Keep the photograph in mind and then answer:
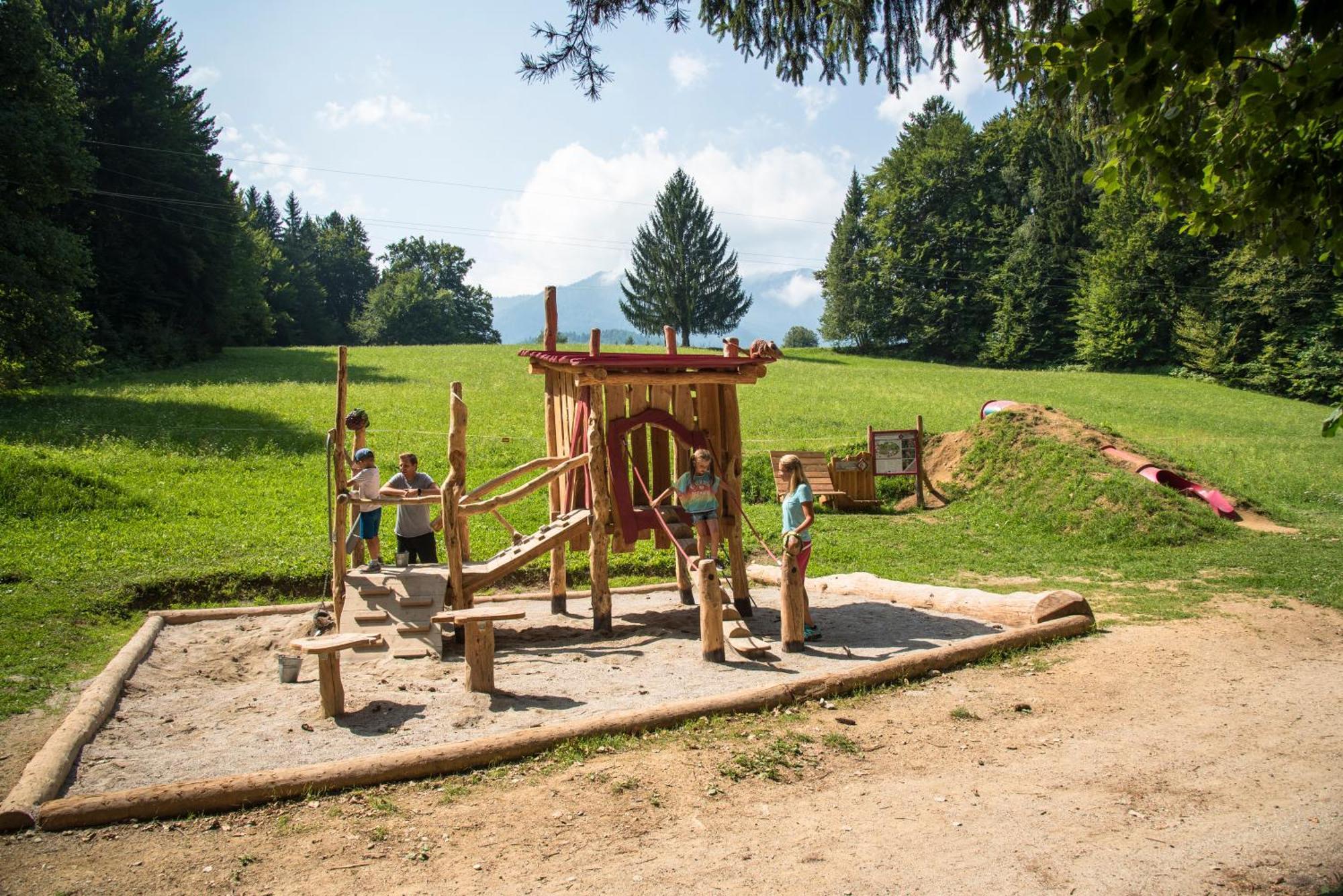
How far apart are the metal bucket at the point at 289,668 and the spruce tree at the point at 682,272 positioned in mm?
73917

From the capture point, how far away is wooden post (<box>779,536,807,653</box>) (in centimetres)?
878

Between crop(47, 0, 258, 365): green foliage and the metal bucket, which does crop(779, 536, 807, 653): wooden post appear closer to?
the metal bucket

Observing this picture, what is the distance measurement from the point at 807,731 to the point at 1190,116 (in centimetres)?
500

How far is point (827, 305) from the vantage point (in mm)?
73125

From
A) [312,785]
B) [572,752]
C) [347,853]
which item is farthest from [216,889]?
[572,752]

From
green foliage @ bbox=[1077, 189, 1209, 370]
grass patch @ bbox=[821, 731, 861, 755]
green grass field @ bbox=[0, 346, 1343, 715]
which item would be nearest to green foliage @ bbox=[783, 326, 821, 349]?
green foliage @ bbox=[1077, 189, 1209, 370]

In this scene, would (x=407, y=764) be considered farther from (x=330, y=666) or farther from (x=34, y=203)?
(x=34, y=203)

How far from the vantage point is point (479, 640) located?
7.59m

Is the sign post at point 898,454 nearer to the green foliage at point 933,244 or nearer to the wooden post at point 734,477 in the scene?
the wooden post at point 734,477

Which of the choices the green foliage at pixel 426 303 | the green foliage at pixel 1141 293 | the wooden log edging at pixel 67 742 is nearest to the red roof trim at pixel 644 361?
the wooden log edging at pixel 67 742

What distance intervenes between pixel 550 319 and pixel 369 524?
3.29 m

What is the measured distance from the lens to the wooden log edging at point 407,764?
5.34 metres

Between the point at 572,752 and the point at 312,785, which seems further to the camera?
the point at 572,752

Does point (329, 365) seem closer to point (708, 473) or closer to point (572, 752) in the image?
point (708, 473)
